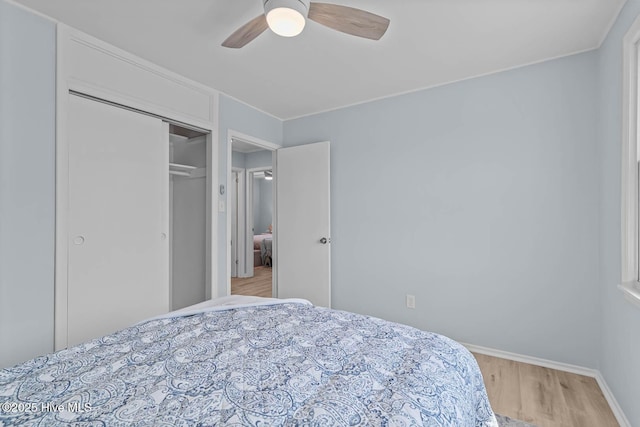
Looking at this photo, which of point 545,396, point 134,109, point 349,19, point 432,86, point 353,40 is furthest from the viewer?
point 432,86

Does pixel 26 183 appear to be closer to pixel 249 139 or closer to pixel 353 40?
pixel 249 139

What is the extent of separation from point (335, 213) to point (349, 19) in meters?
2.17

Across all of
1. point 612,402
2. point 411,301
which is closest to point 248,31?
point 411,301

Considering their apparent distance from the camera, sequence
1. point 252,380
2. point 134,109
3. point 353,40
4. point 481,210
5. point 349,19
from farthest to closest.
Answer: point 481,210
point 134,109
point 353,40
point 349,19
point 252,380

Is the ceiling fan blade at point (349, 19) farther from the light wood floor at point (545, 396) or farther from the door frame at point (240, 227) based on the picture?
the door frame at point (240, 227)

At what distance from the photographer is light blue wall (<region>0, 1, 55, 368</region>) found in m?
1.75

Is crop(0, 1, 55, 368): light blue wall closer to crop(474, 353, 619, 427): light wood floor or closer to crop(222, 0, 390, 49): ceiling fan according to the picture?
crop(222, 0, 390, 49): ceiling fan

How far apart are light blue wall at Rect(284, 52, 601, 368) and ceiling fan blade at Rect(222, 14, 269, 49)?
178 cm

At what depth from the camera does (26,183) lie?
→ 72.0 inches

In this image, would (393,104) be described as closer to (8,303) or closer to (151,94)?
(151,94)

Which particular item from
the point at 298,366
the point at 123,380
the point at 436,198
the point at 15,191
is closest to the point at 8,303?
the point at 15,191

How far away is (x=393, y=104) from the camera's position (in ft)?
10.3

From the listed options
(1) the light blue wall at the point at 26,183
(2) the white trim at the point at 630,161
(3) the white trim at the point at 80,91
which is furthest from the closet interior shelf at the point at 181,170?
(2) the white trim at the point at 630,161

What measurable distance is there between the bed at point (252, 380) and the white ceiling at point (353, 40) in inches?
72.2
